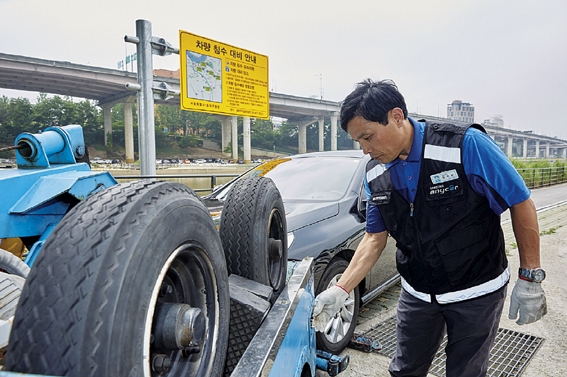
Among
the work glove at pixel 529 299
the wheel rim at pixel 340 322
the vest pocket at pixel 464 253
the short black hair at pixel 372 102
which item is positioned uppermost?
the short black hair at pixel 372 102

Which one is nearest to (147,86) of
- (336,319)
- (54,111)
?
(336,319)

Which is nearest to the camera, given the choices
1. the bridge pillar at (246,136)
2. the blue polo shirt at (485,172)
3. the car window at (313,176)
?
the blue polo shirt at (485,172)

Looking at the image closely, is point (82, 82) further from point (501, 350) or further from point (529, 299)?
point (529, 299)

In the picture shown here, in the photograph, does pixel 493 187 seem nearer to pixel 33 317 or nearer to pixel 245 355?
pixel 245 355

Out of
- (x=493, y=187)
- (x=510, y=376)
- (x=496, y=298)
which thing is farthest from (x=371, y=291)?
(x=493, y=187)

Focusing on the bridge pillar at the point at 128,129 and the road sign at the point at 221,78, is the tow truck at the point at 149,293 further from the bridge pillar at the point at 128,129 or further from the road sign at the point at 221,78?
the bridge pillar at the point at 128,129

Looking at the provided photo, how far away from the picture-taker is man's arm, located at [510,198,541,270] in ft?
6.20

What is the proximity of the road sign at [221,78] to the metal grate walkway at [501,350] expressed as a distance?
20.6 ft

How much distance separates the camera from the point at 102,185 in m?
2.61

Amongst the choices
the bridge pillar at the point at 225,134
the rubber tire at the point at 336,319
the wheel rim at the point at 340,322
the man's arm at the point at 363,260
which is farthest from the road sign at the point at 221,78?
the bridge pillar at the point at 225,134

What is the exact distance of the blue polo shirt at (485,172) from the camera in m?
1.88

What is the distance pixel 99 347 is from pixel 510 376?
10.0 ft

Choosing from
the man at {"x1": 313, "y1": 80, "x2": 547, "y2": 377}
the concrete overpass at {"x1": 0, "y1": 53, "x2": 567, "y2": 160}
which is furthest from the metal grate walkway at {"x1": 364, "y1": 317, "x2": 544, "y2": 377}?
the concrete overpass at {"x1": 0, "y1": 53, "x2": 567, "y2": 160}

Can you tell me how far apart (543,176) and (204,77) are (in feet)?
61.8
